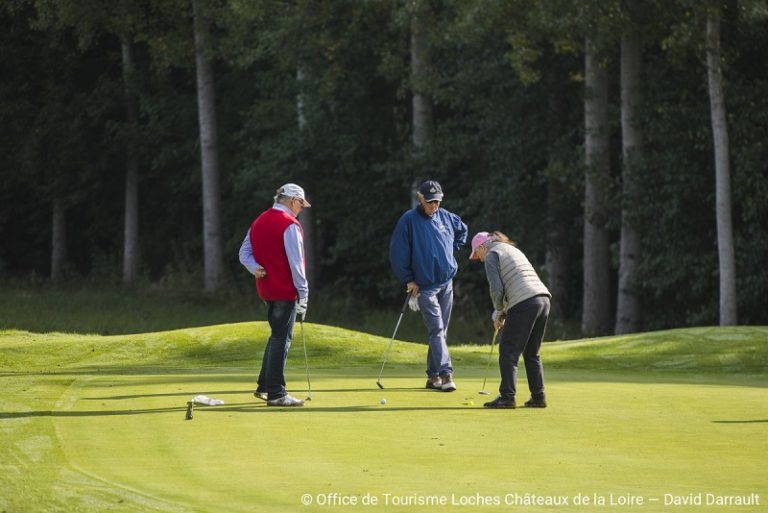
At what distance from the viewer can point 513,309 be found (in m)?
13.0

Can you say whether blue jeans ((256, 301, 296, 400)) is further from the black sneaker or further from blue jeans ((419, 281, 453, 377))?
the black sneaker

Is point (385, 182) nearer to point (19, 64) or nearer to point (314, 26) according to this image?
point (314, 26)

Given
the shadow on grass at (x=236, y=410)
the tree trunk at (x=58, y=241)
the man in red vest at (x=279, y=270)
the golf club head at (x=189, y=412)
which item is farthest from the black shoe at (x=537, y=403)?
the tree trunk at (x=58, y=241)

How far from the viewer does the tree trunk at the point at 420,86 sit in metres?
33.1

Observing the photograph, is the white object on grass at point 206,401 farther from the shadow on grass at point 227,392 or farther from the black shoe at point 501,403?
the black shoe at point 501,403

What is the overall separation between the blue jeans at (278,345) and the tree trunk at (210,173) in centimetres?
2762

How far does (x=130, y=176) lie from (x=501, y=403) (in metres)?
34.4

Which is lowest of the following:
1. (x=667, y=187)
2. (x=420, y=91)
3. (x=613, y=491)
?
(x=613, y=491)

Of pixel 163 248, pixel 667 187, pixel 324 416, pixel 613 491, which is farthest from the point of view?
pixel 163 248

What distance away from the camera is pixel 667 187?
2884cm

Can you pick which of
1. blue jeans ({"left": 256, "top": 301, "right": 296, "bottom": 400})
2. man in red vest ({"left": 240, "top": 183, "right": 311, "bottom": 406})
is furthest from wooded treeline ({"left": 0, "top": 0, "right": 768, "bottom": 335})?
blue jeans ({"left": 256, "top": 301, "right": 296, "bottom": 400})

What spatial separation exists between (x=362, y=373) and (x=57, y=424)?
582 centimetres

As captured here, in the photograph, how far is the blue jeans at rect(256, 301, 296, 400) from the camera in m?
13.0

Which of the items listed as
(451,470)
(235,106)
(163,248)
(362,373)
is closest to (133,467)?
(451,470)
